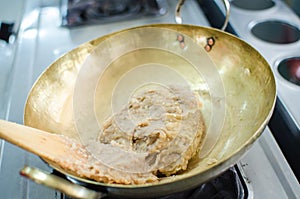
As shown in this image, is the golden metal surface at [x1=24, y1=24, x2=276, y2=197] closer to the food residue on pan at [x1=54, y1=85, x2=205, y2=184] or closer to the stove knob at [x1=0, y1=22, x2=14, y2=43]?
the food residue on pan at [x1=54, y1=85, x2=205, y2=184]

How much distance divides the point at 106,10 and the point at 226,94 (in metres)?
0.59

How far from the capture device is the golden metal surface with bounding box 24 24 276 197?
1.71 ft

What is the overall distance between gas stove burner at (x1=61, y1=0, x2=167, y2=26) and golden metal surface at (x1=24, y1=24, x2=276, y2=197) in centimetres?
33

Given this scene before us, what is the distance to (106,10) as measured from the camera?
108cm

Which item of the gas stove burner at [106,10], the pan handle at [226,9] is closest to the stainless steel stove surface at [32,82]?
the gas stove burner at [106,10]

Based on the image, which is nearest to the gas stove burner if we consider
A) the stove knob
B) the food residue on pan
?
the stove knob

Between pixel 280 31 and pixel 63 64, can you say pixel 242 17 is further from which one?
pixel 63 64

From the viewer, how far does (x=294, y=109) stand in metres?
0.66

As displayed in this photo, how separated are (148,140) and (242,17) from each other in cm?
57

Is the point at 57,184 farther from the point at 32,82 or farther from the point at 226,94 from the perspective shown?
the point at 32,82

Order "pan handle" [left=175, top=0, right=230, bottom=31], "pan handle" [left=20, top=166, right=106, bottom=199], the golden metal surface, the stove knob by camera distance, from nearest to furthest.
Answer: "pan handle" [left=20, top=166, right=106, bottom=199] → the golden metal surface → "pan handle" [left=175, top=0, right=230, bottom=31] → the stove knob

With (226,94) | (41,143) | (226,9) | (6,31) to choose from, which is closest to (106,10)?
(6,31)

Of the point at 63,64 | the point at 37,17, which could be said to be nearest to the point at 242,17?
the point at 63,64

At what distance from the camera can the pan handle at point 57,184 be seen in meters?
0.40
